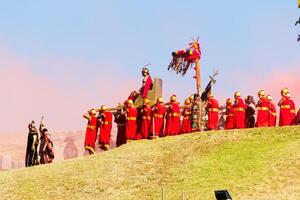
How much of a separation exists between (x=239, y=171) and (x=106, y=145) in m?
11.5

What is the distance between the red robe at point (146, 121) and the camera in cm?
3578

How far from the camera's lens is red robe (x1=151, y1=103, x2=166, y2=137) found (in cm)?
3562

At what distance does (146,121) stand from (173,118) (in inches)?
51.1

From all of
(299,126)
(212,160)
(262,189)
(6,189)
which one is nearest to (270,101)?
(299,126)

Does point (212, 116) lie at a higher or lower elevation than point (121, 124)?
higher

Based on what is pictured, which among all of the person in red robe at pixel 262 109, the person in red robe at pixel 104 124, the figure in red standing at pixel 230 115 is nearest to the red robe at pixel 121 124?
the person in red robe at pixel 104 124

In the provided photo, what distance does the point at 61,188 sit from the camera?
28.2m

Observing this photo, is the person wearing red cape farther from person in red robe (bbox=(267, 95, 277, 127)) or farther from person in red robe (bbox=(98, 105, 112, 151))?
person in red robe (bbox=(267, 95, 277, 127))

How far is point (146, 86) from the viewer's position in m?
37.0

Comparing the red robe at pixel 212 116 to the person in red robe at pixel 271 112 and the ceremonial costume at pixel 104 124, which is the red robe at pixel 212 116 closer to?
the person in red robe at pixel 271 112

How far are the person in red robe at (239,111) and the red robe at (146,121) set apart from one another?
4.06 meters

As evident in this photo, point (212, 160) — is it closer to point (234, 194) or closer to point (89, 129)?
point (234, 194)

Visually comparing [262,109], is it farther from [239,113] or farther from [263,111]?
[239,113]

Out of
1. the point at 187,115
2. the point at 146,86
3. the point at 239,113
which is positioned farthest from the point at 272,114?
the point at 146,86
